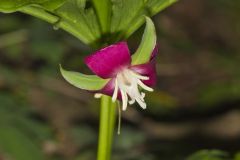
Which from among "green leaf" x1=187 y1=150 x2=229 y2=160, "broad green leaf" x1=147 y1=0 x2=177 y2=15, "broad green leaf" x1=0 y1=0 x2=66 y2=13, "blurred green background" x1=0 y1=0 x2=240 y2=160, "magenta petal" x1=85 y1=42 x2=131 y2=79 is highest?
"blurred green background" x1=0 y1=0 x2=240 y2=160

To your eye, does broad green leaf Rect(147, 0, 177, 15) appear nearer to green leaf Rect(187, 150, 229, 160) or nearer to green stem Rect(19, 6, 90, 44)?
green stem Rect(19, 6, 90, 44)

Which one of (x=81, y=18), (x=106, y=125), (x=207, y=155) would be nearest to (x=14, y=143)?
(x=207, y=155)

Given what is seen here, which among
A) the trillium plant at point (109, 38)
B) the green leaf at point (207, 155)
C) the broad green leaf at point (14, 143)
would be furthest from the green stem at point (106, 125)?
the broad green leaf at point (14, 143)

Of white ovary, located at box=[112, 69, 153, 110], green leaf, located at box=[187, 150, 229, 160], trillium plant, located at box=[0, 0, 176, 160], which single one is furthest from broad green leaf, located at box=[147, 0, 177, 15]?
green leaf, located at box=[187, 150, 229, 160]

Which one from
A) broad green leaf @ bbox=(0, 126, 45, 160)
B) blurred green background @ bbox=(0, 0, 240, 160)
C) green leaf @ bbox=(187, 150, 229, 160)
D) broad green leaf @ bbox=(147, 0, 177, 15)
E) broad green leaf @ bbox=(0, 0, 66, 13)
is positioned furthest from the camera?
blurred green background @ bbox=(0, 0, 240, 160)

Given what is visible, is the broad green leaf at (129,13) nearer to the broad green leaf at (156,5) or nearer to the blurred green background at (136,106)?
the broad green leaf at (156,5)

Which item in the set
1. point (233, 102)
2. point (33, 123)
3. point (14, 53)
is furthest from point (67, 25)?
point (233, 102)

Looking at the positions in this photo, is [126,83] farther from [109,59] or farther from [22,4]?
[22,4]
